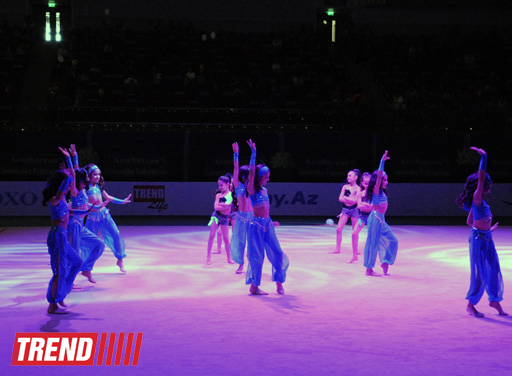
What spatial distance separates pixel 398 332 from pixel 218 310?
234 centimetres

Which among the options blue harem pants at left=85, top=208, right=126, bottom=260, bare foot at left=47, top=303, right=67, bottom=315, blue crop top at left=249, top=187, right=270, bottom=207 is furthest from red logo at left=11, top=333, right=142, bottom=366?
blue harem pants at left=85, top=208, right=126, bottom=260

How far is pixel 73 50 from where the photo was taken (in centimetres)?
2600

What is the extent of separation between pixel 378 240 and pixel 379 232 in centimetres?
14

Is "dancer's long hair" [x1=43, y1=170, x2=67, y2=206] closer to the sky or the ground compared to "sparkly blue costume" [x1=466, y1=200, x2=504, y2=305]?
closer to the sky

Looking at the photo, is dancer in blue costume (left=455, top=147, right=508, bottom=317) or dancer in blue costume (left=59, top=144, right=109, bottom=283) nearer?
dancer in blue costume (left=455, top=147, right=508, bottom=317)

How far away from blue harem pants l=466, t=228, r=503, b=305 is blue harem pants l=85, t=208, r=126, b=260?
19.5 feet

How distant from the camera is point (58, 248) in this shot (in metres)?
8.34

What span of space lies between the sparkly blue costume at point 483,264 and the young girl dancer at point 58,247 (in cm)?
500

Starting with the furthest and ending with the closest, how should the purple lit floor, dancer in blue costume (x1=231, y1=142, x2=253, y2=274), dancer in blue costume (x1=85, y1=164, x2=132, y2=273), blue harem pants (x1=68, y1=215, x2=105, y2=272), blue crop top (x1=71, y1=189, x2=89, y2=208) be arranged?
1. dancer in blue costume (x1=231, y1=142, x2=253, y2=274)
2. dancer in blue costume (x1=85, y1=164, x2=132, y2=273)
3. blue crop top (x1=71, y1=189, x2=89, y2=208)
4. blue harem pants (x1=68, y1=215, x2=105, y2=272)
5. the purple lit floor

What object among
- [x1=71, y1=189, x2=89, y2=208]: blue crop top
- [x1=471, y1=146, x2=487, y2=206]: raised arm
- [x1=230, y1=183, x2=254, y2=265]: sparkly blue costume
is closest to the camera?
[x1=471, y1=146, x2=487, y2=206]: raised arm

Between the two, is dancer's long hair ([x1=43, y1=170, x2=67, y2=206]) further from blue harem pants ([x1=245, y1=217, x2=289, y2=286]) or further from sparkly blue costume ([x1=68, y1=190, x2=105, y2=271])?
blue harem pants ([x1=245, y1=217, x2=289, y2=286])

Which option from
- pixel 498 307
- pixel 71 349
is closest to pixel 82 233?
pixel 71 349

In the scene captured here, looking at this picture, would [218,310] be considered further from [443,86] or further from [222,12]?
[222,12]

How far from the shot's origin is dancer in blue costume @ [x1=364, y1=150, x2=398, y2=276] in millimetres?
11281
